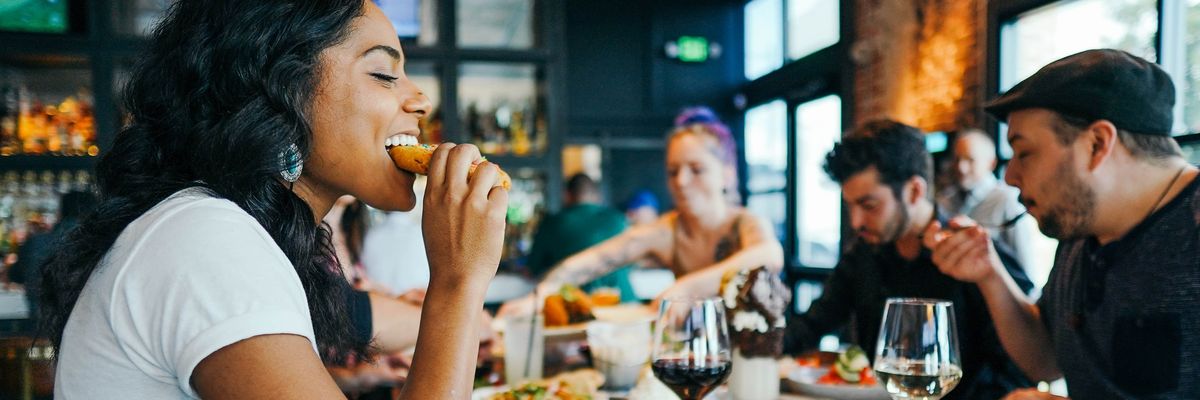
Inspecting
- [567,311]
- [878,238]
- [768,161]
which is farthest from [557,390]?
[768,161]

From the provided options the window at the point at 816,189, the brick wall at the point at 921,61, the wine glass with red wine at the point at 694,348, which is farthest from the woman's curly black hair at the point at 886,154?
the window at the point at 816,189

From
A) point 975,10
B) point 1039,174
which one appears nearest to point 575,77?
point 975,10

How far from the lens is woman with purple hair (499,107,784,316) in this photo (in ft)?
8.39

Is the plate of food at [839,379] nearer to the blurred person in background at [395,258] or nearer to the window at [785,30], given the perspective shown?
the blurred person in background at [395,258]

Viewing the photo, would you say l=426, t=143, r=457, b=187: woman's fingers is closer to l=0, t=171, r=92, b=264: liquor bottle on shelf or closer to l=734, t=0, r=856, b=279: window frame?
l=0, t=171, r=92, b=264: liquor bottle on shelf

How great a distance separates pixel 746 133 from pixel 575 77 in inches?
71.4

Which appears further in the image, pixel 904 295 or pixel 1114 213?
pixel 904 295

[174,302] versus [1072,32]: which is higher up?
[1072,32]

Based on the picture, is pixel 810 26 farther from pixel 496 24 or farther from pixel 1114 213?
pixel 1114 213

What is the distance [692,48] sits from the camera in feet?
25.0

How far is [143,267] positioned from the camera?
0.72 meters

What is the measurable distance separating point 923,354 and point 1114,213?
1.91 feet

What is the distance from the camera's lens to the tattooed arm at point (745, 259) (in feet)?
7.18

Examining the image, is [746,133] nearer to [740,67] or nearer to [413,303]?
[740,67]
